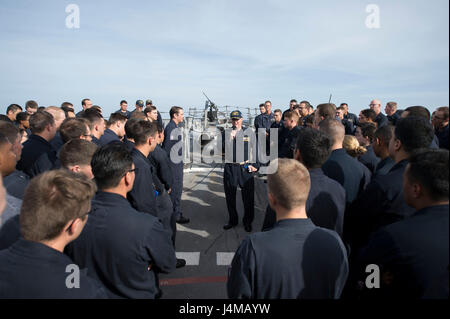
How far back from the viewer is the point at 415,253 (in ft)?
4.19

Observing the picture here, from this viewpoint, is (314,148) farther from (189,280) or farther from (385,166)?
(189,280)

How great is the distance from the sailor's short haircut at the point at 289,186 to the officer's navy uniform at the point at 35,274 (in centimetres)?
113

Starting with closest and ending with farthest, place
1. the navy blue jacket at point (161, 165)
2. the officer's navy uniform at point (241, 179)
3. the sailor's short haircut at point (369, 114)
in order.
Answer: the navy blue jacket at point (161, 165) < the officer's navy uniform at point (241, 179) < the sailor's short haircut at point (369, 114)

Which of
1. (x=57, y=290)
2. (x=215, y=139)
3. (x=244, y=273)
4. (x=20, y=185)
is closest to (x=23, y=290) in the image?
(x=57, y=290)

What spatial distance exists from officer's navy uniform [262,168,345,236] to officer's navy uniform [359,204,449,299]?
77cm

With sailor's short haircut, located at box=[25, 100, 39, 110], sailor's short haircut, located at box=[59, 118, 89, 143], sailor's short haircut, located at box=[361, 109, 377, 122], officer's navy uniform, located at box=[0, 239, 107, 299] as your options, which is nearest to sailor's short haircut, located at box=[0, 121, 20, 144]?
sailor's short haircut, located at box=[59, 118, 89, 143]

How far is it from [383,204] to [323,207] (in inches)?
17.4

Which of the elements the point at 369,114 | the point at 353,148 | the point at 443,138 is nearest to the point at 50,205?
the point at 353,148

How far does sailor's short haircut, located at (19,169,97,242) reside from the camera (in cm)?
130

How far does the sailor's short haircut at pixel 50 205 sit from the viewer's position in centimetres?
130

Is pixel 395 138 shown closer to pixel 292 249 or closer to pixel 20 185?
pixel 292 249

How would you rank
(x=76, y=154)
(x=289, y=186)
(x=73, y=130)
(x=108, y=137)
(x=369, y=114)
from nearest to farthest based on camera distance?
(x=289, y=186)
(x=76, y=154)
(x=73, y=130)
(x=108, y=137)
(x=369, y=114)

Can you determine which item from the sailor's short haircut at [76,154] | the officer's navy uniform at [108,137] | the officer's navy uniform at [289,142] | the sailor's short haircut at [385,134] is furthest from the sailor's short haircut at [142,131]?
the officer's navy uniform at [289,142]

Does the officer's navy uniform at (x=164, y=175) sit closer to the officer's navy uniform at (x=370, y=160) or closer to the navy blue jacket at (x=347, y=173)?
the navy blue jacket at (x=347, y=173)
